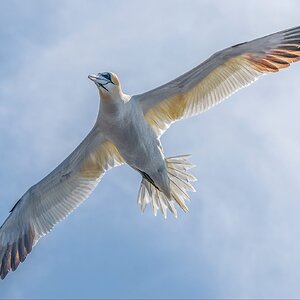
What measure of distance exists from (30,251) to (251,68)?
4182mm

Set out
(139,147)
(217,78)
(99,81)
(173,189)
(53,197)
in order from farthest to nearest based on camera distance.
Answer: (53,197)
(173,189)
(217,78)
(139,147)
(99,81)

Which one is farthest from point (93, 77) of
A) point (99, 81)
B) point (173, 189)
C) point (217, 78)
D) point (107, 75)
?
point (173, 189)

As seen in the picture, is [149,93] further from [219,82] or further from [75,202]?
[75,202]

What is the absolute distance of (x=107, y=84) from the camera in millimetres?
12281

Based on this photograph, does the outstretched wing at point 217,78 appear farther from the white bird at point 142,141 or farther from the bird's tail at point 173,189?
the bird's tail at point 173,189

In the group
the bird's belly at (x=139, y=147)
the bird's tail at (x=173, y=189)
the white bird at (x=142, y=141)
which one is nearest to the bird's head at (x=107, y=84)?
the white bird at (x=142, y=141)

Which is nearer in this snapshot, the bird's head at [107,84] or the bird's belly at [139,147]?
the bird's head at [107,84]

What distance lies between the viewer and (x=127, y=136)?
12398 mm

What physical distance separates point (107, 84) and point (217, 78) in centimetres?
160

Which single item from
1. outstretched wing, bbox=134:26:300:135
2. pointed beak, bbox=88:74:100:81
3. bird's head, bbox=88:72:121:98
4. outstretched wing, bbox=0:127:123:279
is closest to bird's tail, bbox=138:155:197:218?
outstretched wing, bbox=134:26:300:135

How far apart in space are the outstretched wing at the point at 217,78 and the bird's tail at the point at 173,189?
1.74 feet

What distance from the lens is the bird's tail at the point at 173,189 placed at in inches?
515

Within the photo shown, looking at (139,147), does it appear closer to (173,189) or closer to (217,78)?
(173,189)

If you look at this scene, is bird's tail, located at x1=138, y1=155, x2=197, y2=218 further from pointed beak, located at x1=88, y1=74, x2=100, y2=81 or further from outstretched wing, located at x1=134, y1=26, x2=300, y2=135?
pointed beak, located at x1=88, y1=74, x2=100, y2=81
